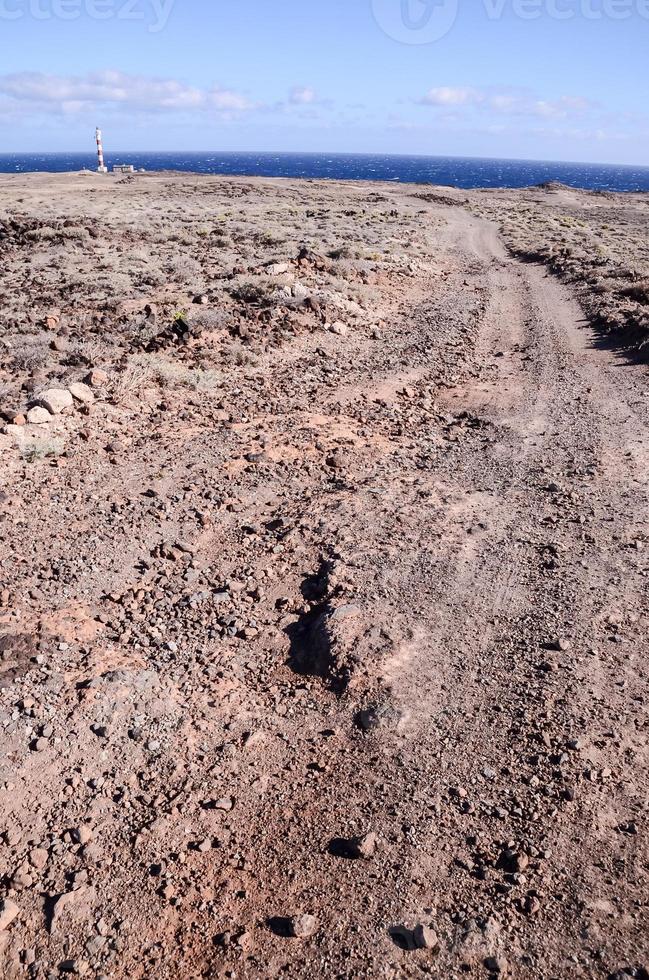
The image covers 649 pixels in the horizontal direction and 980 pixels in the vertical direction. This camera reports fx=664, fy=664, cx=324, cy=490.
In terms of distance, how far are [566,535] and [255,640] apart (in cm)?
335

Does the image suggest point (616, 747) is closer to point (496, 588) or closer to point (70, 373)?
point (496, 588)

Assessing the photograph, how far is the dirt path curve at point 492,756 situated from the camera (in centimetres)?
327

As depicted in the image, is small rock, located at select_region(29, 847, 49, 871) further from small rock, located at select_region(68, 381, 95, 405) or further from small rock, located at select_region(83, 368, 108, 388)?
small rock, located at select_region(83, 368, 108, 388)

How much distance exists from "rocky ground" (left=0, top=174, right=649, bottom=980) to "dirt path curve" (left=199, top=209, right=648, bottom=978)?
0.02m

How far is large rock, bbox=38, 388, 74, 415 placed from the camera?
9.30 metres

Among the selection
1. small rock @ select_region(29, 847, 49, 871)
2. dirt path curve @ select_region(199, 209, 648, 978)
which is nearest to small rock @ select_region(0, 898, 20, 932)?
small rock @ select_region(29, 847, 49, 871)

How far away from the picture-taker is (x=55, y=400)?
942cm

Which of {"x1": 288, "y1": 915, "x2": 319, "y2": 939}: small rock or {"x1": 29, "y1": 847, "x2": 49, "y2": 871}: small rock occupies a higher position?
{"x1": 288, "y1": 915, "x2": 319, "y2": 939}: small rock

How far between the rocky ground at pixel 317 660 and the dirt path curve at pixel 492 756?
0.06 ft

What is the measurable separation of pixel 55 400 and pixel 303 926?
7.94 meters

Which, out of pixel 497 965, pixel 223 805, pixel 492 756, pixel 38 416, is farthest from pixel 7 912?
pixel 38 416

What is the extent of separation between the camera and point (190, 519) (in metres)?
7.12

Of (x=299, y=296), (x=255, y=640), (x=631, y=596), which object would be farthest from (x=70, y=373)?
(x=631, y=596)

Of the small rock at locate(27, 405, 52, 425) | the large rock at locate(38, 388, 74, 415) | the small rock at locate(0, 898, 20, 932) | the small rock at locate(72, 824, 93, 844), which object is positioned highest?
the large rock at locate(38, 388, 74, 415)
